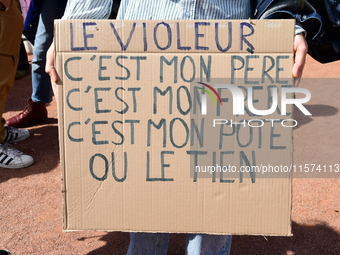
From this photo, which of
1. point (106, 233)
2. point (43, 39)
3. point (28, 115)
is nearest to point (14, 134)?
point (28, 115)

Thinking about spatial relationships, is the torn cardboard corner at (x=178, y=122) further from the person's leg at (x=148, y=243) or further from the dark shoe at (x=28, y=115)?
the dark shoe at (x=28, y=115)

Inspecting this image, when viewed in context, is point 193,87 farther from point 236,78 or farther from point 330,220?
point 330,220

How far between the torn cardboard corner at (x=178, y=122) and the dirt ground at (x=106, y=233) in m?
0.45

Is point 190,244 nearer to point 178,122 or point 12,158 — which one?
point 178,122

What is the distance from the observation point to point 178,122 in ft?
5.10

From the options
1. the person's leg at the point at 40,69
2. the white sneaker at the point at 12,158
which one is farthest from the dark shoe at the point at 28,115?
the white sneaker at the point at 12,158

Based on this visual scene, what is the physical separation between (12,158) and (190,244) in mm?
2121

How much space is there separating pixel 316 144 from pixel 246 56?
2.48m

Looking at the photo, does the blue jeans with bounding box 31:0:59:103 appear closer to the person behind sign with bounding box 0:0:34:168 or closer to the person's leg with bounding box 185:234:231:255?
the person behind sign with bounding box 0:0:34:168

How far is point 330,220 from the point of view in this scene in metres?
2.73

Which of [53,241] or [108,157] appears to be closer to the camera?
[108,157]

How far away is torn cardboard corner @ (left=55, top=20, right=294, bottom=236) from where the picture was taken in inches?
60.1

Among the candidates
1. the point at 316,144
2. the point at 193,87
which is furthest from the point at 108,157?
the point at 316,144

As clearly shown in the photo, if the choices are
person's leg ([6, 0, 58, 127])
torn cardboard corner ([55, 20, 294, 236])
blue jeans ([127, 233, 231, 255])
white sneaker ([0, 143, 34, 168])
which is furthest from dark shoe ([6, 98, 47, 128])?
torn cardboard corner ([55, 20, 294, 236])
